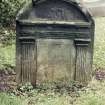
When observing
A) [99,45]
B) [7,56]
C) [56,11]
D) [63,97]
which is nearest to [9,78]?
[63,97]

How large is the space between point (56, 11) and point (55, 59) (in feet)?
2.26

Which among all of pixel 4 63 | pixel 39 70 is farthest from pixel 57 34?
pixel 4 63

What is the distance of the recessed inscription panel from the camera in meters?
6.40

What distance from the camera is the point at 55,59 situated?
21.2 feet

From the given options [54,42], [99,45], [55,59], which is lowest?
[99,45]

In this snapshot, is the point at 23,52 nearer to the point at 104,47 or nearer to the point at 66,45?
the point at 66,45

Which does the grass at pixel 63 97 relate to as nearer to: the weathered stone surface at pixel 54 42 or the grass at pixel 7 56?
the weathered stone surface at pixel 54 42

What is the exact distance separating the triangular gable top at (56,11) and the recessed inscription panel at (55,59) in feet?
1.10

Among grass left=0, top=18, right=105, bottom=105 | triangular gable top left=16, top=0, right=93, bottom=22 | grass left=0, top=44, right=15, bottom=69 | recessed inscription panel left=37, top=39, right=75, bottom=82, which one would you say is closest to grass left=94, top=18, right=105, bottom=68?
grass left=0, top=18, right=105, bottom=105

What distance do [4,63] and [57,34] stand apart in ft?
5.76

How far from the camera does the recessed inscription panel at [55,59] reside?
6398 millimetres

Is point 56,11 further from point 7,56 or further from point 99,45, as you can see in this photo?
point 99,45

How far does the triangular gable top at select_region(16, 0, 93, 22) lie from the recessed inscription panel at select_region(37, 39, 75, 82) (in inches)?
13.2

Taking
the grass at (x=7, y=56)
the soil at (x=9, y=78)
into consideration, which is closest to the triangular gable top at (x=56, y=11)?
the soil at (x=9, y=78)
